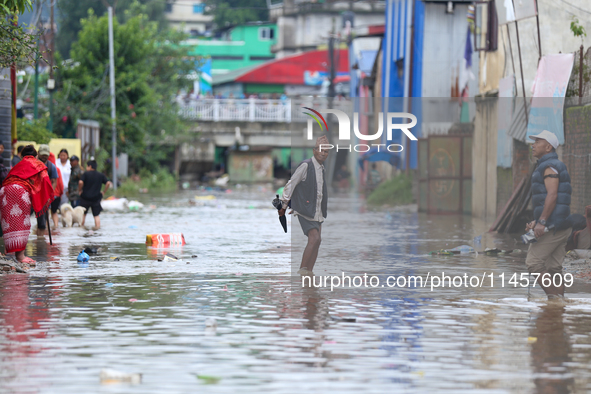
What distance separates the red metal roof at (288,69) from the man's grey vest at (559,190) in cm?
5393

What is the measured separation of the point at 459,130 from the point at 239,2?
60862 mm

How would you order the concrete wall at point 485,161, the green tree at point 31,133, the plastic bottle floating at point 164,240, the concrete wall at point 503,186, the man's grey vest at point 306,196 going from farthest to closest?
the green tree at point 31,133, the concrete wall at point 485,161, the concrete wall at point 503,186, the plastic bottle floating at point 164,240, the man's grey vest at point 306,196

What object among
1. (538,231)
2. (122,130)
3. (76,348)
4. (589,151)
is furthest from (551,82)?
(122,130)

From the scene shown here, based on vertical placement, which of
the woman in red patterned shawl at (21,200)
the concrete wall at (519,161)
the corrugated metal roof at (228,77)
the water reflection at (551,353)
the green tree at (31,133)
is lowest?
the water reflection at (551,353)

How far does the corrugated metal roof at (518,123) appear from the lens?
61.0 ft

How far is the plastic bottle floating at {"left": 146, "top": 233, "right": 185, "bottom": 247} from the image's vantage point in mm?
16016

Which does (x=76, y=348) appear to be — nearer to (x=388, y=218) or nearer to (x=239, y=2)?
(x=388, y=218)

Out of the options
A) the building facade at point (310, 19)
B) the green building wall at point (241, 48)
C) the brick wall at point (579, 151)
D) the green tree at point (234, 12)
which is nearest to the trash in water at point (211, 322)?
the brick wall at point (579, 151)

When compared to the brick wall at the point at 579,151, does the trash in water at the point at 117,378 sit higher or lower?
lower

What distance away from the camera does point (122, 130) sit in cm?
3859

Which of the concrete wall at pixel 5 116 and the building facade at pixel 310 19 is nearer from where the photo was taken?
the concrete wall at pixel 5 116

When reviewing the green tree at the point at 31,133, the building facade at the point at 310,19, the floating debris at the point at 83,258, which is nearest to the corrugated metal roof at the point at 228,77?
the building facade at the point at 310,19

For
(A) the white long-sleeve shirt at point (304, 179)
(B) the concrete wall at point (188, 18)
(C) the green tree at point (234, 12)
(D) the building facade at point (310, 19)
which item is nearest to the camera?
(A) the white long-sleeve shirt at point (304, 179)

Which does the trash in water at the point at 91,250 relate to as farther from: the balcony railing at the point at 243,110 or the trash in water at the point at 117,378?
the balcony railing at the point at 243,110
